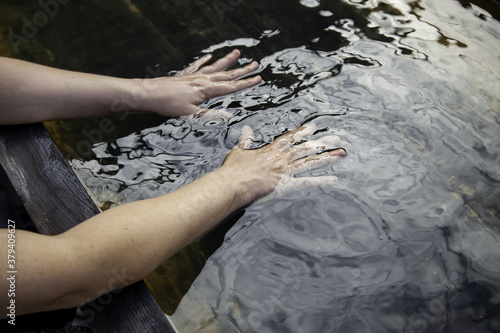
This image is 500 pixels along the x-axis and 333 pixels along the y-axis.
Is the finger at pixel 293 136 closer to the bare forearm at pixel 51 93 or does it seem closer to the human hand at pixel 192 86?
the human hand at pixel 192 86

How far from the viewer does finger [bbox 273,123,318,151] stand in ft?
6.38

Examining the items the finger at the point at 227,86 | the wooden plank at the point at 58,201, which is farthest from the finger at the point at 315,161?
the wooden plank at the point at 58,201

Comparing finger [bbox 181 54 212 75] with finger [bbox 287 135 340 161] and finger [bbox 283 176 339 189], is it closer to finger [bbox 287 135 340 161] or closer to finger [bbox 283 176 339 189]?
finger [bbox 287 135 340 161]

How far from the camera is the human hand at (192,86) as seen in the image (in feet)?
6.72

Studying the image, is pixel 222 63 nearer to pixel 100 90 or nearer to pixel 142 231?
pixel 100 90

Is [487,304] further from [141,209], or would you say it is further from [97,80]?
[97,80]

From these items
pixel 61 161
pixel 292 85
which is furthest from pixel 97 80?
pixel 292 85

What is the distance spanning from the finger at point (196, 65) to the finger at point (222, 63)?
0.05 m

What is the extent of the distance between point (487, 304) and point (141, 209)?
123 centimetres

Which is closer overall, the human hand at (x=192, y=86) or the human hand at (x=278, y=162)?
the human hand at (x=278, y=162)

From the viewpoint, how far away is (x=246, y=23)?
2.51 meters

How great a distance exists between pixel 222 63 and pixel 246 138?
506mm

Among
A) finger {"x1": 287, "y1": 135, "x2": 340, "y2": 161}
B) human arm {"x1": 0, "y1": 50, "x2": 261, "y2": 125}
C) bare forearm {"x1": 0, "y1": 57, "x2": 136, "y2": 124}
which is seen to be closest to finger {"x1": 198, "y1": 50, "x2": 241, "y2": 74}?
human arm {"x1": 0, "y1": 50, "x2": 261, "y2": 125}

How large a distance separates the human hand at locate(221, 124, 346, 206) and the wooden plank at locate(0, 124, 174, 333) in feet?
1.84
